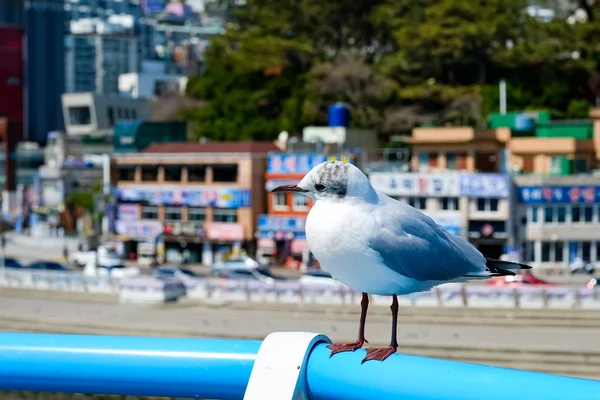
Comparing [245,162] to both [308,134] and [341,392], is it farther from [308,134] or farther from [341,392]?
[341,392]

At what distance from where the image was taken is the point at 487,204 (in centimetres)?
3366

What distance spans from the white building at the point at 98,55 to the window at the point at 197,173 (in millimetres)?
47249

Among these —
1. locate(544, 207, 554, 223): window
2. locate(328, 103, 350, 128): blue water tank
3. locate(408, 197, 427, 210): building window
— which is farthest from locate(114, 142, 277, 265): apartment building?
locate(544, 207, 554, 223): window

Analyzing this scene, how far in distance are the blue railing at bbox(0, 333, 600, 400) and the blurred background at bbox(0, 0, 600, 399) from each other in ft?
51.2

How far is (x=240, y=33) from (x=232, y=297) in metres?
25.0

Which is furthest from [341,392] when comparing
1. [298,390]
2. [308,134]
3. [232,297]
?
[308,134]

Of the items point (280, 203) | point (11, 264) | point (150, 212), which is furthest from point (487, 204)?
point (11, 264)

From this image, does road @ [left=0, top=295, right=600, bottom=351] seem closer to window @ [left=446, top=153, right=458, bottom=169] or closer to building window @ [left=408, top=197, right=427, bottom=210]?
building window @ [left=408, top=197, right=427, bottom=210]

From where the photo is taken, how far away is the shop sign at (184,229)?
37750 mm

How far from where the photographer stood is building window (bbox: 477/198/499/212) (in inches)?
1323

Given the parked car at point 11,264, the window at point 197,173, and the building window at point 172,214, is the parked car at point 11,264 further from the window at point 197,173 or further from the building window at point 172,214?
the window at point 197,173

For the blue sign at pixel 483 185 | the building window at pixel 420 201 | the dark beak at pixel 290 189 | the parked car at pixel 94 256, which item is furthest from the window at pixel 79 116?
the dark beak at pixel 290 189

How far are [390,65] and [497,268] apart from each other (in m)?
40.9

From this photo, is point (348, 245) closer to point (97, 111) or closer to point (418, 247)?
point (418, 247)
